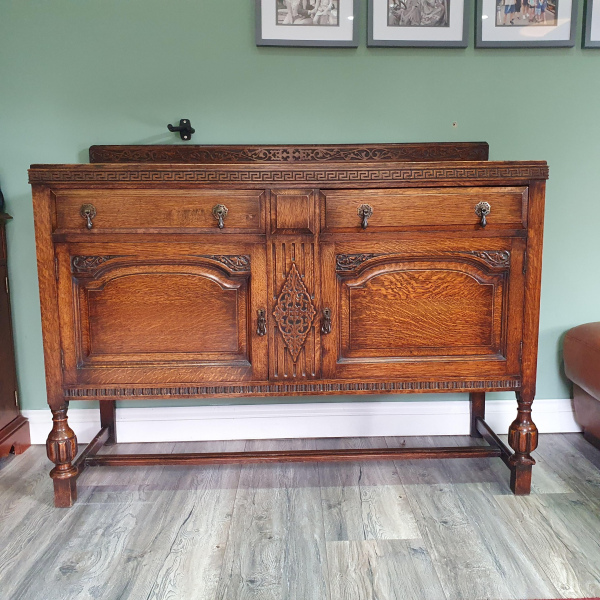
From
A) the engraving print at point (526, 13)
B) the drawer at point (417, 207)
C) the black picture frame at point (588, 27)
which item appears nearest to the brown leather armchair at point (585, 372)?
the drawer at point (417, 207)

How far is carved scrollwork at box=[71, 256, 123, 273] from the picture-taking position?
1.52 metres

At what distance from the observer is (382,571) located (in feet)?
4.29

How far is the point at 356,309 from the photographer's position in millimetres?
1573

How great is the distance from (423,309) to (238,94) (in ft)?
3.57

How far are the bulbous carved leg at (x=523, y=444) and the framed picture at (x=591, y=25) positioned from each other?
4.53 ft

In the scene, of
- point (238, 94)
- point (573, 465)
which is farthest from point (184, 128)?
point (573, 465)

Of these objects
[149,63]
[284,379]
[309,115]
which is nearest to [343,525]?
[284,379]

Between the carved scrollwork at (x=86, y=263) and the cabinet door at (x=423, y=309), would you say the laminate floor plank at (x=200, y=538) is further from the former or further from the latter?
the carved scrollwork at (x=86, y=263)

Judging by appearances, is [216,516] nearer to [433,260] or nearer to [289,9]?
[433,260]

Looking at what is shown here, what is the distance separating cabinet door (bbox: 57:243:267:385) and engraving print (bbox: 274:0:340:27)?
38.2 inches

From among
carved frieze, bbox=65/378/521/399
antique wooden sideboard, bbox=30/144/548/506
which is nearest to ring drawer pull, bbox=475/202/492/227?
antique wooden sideboard, bbox=30/144/548/506

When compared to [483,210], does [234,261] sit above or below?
below

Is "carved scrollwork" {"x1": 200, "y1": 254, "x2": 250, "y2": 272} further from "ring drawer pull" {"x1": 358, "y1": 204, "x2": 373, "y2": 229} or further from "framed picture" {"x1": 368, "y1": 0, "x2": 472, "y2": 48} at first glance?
"framed picture" {"x1": 368, "y1": 0, "x2": 472, "y2": 48}

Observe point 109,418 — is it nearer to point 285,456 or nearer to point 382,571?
point 285,456
